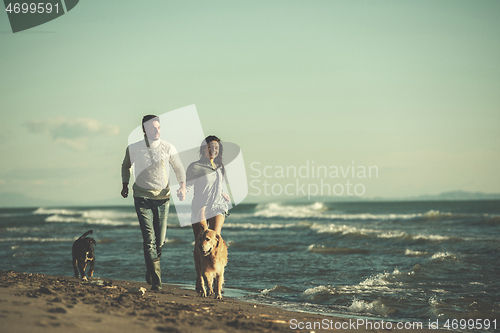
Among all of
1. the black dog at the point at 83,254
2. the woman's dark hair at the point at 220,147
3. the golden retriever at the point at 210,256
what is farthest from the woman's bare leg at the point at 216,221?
the black dog at the point at 83,254

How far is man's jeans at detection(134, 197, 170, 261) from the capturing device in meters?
5.26

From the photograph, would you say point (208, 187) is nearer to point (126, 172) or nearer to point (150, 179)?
point (150, 179)

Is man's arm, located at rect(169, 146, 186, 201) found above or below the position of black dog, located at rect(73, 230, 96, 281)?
above

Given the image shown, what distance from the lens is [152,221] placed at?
541cm

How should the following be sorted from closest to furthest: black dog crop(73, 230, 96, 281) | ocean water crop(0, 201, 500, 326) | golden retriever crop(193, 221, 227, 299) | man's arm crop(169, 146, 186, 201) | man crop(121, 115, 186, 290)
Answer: golden retriever crop(193, 221, 227, 299) < man crop(121, 115, 186, 290) < man's arm crop(169, 146, 186, 201) < ocean water crop(0, 201, 500, 326) < black dog crop(73, 230, 96, 281)

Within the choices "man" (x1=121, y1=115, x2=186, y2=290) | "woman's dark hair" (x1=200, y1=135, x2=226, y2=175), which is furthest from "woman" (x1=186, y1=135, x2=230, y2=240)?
"man" (x1=121, y1=115, x2=186, y2=290)

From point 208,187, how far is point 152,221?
2.95 feet

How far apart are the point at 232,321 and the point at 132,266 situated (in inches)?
276

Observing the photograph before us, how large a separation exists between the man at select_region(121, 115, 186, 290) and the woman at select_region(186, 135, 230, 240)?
23 centimetres

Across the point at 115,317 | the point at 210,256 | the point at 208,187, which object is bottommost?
the point at 115,317

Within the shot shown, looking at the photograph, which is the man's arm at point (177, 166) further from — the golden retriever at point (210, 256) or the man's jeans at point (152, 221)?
the golden retriever at point (210, 256)

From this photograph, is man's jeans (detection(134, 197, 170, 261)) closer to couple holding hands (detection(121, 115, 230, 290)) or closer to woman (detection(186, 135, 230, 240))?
couple holding hands (detection(121, 115, 230, 290))

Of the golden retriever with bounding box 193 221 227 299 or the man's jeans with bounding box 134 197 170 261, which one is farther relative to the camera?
the man's jeans with bounding box 134 197 170 261

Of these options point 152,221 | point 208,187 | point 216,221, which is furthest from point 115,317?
point 208,187
